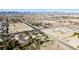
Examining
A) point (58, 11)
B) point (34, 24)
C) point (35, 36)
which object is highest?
point (58, 11)

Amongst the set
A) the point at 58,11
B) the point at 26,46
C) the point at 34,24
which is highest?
the point at 58,11

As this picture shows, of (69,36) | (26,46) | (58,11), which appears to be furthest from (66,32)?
(26,46)

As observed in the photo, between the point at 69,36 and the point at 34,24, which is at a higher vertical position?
the point at 34,24
